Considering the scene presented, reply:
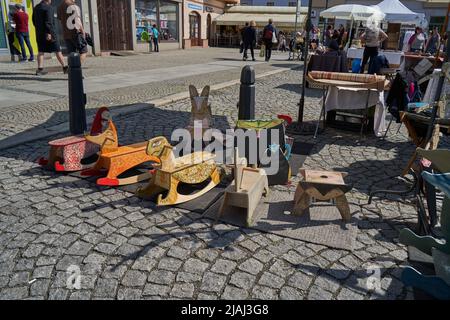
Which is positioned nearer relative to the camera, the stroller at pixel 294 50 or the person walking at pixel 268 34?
the person walking at pixel 268 34

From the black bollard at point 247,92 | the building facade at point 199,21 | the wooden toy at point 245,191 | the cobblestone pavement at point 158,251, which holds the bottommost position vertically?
the cobblestone pavement at point 158,251

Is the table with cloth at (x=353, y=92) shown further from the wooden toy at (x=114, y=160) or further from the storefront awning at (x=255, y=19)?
the storefront awning at (x=255, y=19)

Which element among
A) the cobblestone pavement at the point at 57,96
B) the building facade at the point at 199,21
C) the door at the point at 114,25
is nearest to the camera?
the cobblestone pavement at the point at 57,96

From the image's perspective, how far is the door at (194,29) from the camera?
2915 centimetres

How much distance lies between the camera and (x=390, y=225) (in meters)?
3.09

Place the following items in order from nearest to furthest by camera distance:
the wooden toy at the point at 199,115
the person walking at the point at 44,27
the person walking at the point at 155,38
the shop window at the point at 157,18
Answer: the wooden toy at the point at 199,115 < the person walking at the point at 44,27 < the person walking at the point at 155,38 < the shop window at the point at 157,18

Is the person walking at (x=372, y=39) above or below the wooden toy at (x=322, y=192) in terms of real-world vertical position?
above

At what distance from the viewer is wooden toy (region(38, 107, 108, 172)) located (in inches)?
151

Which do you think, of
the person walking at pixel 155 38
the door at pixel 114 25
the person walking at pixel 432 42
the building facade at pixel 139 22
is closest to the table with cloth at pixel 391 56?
the person walking at pixel 432 42

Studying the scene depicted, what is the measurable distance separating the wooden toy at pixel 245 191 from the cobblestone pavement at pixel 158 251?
20 cm

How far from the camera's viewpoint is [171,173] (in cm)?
320

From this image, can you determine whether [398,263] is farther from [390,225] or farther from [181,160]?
[181,160]
